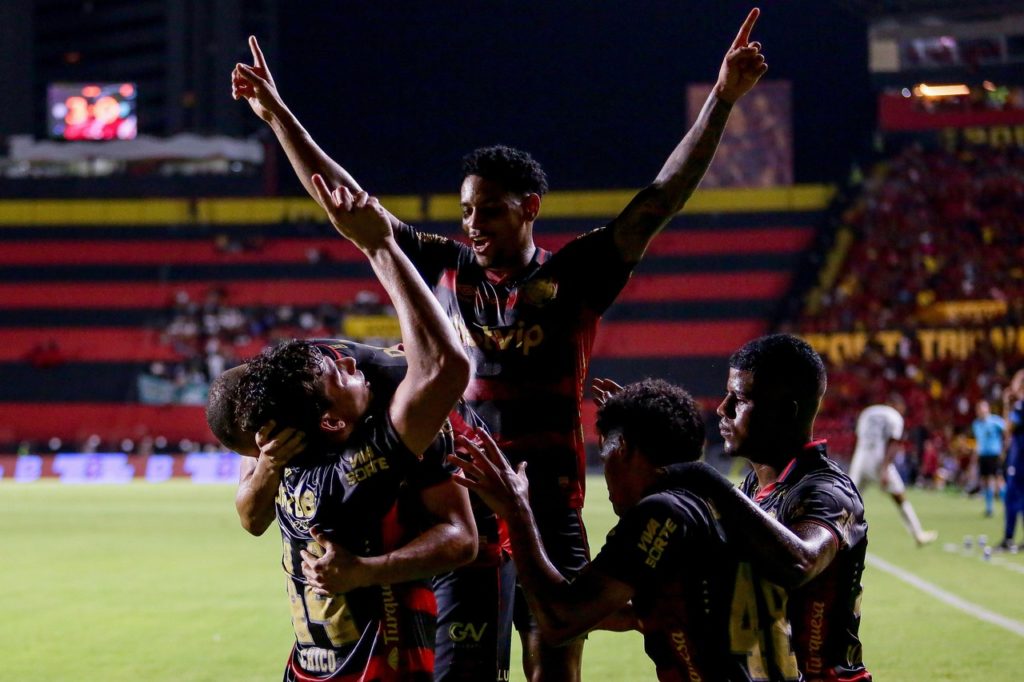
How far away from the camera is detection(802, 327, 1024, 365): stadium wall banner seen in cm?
3281

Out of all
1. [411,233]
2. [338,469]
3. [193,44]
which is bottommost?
[338,469]

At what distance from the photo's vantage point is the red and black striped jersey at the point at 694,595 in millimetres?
3701

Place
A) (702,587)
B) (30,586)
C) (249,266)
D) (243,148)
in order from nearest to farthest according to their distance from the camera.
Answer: (702,587), (30,586), (249,266), (243,148)

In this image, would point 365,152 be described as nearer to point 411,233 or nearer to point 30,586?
point 30,586

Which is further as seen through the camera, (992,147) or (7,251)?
(7,251)

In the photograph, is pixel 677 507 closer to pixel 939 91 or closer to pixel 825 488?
pixel 825 488

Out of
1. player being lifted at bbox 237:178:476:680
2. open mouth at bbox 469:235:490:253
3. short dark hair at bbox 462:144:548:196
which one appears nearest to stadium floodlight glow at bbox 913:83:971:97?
short dark hair at bbox 462:144:548:196

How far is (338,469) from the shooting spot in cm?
391

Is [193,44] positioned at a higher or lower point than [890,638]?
higher

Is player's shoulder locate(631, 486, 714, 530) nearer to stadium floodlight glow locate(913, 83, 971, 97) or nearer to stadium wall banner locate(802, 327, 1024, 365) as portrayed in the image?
stadium floodlight glow locate(913, 83, 971, 97)

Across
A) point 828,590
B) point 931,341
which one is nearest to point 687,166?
point 828,590

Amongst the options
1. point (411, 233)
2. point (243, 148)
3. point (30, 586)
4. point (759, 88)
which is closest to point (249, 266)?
point (243, 148)

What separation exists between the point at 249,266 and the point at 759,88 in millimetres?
20016

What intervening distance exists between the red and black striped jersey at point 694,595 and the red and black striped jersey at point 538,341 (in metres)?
1.13
